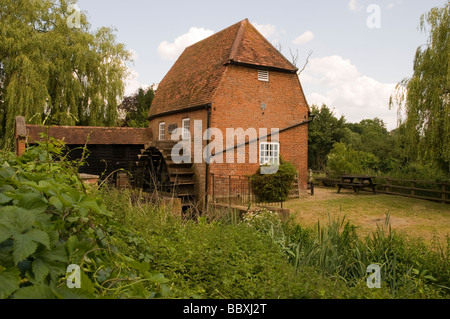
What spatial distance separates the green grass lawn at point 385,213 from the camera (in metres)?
9.96

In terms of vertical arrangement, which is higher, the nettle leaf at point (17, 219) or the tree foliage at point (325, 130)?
the tree foliage at point (325, 130)

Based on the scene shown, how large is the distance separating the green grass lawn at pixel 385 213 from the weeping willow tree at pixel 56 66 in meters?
13.3

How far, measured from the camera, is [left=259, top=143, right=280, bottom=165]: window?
16.2 metres

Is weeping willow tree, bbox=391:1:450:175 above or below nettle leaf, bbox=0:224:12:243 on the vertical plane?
above

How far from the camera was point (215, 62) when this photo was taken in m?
16.7

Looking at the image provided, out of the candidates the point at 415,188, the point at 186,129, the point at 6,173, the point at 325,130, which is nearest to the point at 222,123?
the point at 186,129

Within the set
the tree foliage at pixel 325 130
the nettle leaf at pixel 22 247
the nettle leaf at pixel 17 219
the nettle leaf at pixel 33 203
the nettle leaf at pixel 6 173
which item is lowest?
the nettle leaf at pixel 22 247

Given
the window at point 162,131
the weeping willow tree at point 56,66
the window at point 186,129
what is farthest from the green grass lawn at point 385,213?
the weeping willow tree at point 56,66

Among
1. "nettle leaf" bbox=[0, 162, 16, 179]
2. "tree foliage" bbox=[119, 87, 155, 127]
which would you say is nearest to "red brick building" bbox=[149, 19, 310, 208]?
"tree foliage" bbox=[119, 87, 155, 127]

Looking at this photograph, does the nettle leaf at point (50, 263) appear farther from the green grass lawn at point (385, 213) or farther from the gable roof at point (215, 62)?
the gable roof at point (215, 62)

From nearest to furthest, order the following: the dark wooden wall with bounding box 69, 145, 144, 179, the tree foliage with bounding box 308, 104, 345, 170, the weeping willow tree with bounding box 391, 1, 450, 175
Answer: the weeping willow tree with bounding box 391, 1, 450, 175 → the dark wooden wall with bounding box 69, 145, 144, 179 → the tree foliage with bounding box 308, 104, 345, 170

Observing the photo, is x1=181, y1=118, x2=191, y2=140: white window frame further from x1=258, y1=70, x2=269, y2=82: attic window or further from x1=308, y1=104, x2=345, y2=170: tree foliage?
x1=308, y1=104, x2=345, y2=170: tree foliage

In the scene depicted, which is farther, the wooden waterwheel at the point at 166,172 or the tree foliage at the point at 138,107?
the tree foliage at the point at 138,107

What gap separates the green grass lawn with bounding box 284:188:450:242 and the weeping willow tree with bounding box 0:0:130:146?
13341 millimetres
